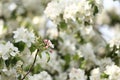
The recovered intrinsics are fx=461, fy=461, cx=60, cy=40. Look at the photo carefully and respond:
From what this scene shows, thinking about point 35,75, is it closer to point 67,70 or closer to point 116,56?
point 116,56

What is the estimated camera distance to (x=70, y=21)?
4.88 m

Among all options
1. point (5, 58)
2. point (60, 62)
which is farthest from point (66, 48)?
point (5, 58)

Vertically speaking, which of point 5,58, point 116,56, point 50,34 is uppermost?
point 50,34

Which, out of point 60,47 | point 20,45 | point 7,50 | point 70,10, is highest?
point 60,47

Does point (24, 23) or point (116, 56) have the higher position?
point (24, 23)

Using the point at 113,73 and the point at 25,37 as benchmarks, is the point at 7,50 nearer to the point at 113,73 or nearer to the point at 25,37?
the point at 25,37

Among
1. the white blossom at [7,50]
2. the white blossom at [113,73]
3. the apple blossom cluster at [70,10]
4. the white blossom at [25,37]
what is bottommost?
the white blossom at [7,50]

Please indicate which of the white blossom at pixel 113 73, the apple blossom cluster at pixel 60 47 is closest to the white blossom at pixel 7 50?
the apple blossom cluster at pixel 60 47

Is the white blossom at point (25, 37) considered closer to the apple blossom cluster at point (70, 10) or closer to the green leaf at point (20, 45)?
the green leaf at point (20, 45)

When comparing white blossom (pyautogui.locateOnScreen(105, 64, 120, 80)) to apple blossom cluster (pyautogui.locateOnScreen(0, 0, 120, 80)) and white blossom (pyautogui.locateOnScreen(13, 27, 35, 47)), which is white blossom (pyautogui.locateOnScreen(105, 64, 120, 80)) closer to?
apple blossom cluster (pyautogui.locateOnScreen(0, 0, 120, 80))

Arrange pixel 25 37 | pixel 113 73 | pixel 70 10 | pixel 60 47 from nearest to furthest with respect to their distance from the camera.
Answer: pixel 25 37 → pixel 113 73 → pixel 70 10 → pixel 60 47

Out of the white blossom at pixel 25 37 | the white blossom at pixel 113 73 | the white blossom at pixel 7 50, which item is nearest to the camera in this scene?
the white blossom at pixel 7 50

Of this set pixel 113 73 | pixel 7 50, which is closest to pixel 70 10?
pixel 113 73

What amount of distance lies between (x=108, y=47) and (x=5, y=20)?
3.16m
